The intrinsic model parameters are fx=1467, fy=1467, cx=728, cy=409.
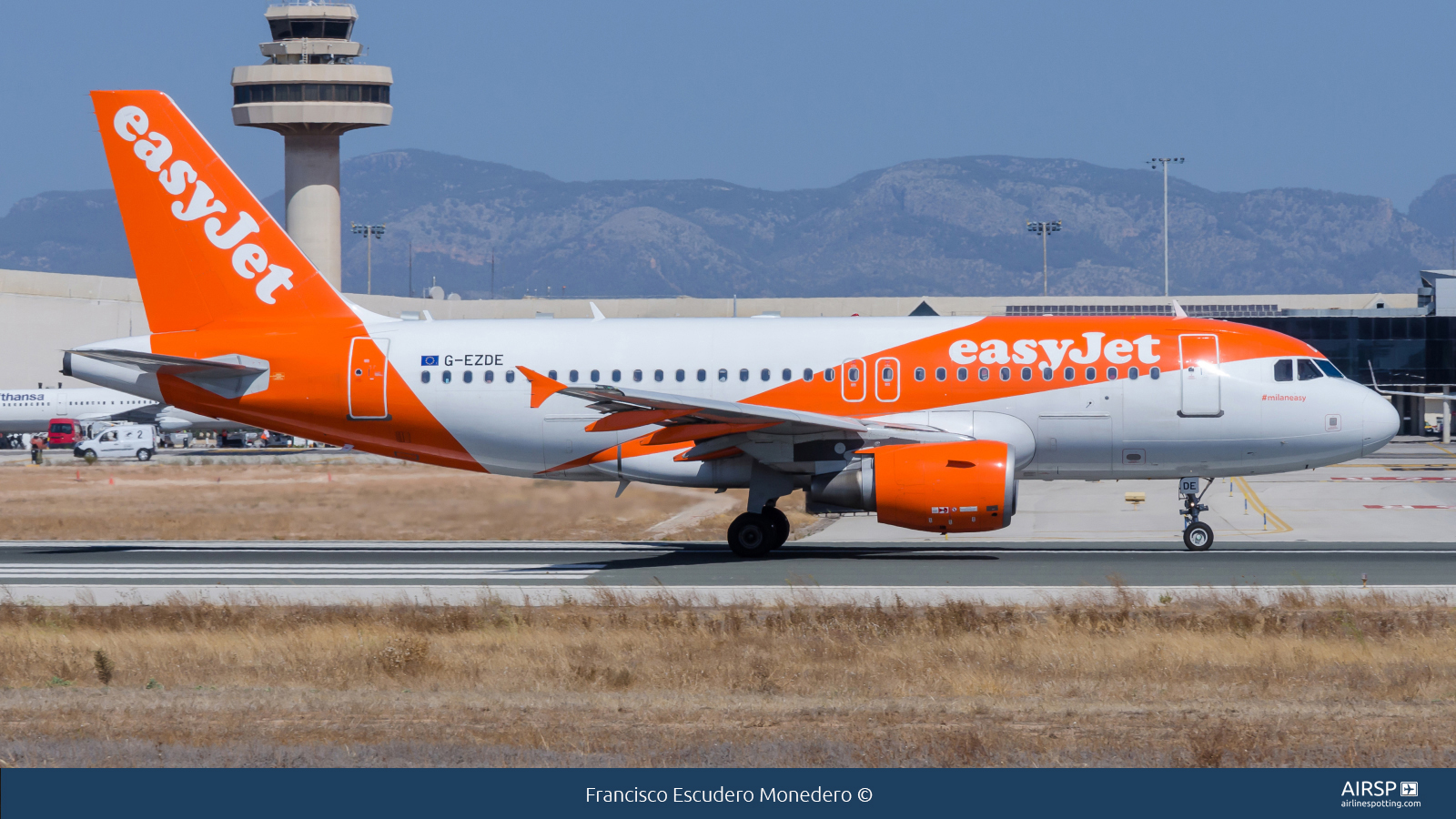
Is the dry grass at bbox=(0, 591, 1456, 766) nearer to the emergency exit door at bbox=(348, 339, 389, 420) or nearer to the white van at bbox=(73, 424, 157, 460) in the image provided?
the emergency exit door at bbox=(348, 339, 389, 420)

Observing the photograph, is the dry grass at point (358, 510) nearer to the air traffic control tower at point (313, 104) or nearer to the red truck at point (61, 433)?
the red truck at point (61, 433)

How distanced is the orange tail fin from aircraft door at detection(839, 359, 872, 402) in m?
10.6

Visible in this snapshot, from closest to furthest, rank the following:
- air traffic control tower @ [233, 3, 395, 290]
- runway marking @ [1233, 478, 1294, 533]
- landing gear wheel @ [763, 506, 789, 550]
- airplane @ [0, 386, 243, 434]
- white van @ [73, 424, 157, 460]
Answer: landing gear wheel @ [763, 506, 789, 550], runway marking @ [1233, 478, 1294, 533], white van @ [73, 424, 157, 460], airplane @ [0, 386, 243, 434], air traffic control tower @ [233, 3, 395, 290]

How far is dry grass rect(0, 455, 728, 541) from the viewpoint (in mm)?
30547

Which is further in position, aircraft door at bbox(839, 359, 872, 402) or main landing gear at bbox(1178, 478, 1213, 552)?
main landing gear at bbox(1178, 478, 1213, 552)

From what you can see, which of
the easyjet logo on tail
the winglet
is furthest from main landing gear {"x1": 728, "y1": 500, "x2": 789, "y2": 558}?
the easyjet logo on tail

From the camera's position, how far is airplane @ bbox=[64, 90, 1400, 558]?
88.1ft

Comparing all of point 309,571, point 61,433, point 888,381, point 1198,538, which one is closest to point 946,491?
point 888,381

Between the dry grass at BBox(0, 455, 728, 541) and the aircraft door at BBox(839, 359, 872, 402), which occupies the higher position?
the aircraft door at BBox(839, 359, 872, 402)

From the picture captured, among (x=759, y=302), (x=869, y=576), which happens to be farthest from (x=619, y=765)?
(x=759, y=302)

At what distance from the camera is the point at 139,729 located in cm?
1247

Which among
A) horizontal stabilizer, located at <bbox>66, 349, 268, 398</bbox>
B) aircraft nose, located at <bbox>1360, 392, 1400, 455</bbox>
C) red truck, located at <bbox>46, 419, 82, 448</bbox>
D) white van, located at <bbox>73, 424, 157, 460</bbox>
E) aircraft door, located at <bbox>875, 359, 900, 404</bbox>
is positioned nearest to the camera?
aircraft nose, located at <bbox>1360, 392, 1400, 455</bbox>

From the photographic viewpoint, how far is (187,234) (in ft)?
97.7

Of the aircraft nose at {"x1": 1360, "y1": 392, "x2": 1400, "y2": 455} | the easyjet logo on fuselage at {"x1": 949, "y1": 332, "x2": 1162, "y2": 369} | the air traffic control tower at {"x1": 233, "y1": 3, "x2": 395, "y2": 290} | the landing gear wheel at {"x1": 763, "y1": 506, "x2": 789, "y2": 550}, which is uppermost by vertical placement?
the air traffic control tower at {"x1": 233, "y1": 3, "x2": 395, "y2": 290}
